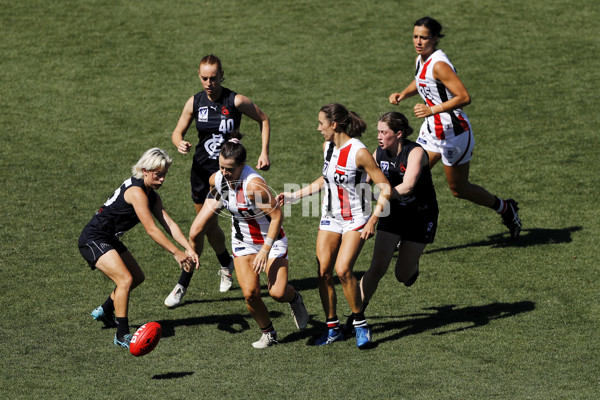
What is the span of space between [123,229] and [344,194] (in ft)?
7.61

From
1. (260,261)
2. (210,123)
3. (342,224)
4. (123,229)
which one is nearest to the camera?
(260,261)

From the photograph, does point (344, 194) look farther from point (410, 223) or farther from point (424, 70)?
point (424, 70)

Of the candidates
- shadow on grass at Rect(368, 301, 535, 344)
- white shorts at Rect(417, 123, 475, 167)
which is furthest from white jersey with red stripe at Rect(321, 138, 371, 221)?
white shorts at Rect(417, 123, 475, 167)

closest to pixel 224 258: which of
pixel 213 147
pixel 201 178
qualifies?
pixel 201 178

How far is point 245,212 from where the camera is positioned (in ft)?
25.3

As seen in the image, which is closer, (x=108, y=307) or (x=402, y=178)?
(x=402, y=178)

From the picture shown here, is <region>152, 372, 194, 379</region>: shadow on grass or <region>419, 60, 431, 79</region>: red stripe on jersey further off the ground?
<region>419, 60, 431, 79</region>: red stripe on jersey

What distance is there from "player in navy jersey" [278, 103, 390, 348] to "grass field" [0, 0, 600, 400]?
0.49 m

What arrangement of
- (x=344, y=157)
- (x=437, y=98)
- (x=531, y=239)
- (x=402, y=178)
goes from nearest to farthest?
(x=344, y=157), (x=402, y=178), (x=437, y=98), (x=531, y=239)

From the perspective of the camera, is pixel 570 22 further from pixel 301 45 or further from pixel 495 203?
pixel 495 203

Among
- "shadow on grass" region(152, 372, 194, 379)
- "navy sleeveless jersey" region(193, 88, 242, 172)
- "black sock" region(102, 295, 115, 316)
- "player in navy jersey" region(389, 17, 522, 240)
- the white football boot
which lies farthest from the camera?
"player in navy jersey" region(389, 17, 522, 240)

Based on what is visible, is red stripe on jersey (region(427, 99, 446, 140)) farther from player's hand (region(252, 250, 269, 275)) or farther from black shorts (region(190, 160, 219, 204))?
player's hand (region(252, 250, 269, 275))

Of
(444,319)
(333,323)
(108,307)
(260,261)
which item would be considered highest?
(260,261)

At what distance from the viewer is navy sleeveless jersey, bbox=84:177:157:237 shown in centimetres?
812
